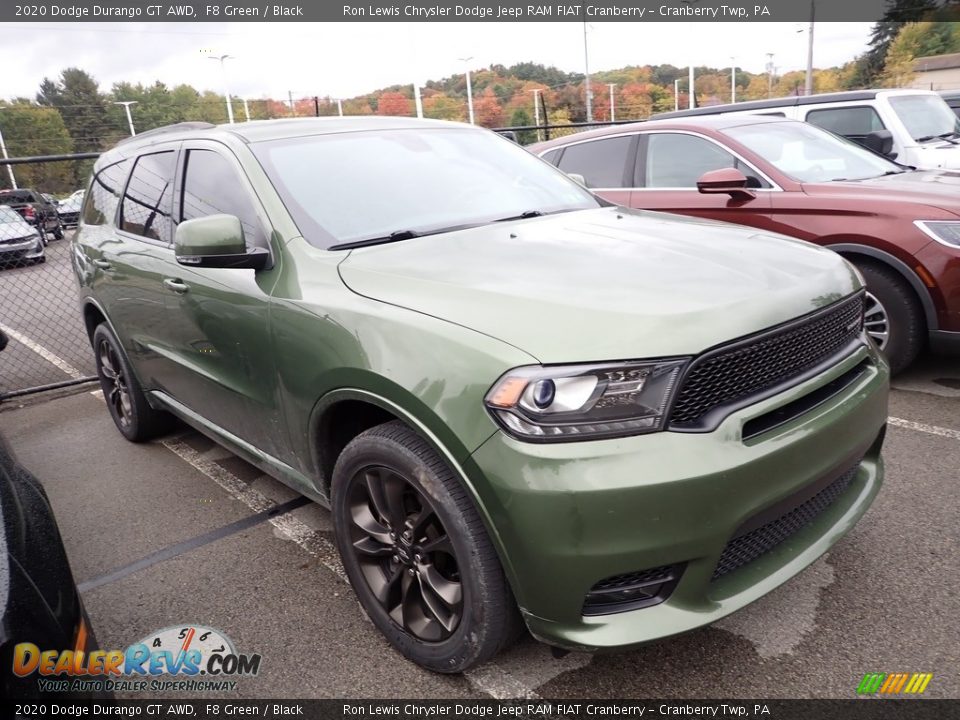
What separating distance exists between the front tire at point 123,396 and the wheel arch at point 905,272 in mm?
4400

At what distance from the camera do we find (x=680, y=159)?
18.3ft

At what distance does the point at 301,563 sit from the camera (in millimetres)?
2961

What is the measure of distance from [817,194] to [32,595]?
4.77 metres

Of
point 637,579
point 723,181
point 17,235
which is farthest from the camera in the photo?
point 17,235

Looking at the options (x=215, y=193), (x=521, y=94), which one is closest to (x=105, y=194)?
(x=215, y=193)

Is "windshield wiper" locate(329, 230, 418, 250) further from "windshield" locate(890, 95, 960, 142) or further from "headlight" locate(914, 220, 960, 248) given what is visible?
"windshield" locate(890, 95, 960, 142)

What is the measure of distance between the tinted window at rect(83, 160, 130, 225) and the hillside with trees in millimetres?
46231

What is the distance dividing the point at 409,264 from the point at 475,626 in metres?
1.14

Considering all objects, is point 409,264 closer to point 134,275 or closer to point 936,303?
point 134,275

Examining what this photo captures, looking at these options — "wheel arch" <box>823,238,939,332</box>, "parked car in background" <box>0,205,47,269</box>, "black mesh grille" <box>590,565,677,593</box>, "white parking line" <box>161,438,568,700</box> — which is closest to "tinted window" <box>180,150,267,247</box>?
"white parking line" <box>161,438,568,700</box>

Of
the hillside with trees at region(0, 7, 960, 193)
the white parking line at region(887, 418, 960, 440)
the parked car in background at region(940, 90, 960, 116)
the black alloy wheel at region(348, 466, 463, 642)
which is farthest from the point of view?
the hillside with trees at region(0, 7, 960, 193)

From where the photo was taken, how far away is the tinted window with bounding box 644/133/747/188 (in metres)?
5.33

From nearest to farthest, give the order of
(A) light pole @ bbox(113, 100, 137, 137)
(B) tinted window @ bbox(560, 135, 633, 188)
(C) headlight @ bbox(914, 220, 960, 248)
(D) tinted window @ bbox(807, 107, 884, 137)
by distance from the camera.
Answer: (C) headlight @ bbox(914, 220, 960, 248), (B) tinted window @ bbox(560, 135, 633, 188), (D) tinted window @ bbox(807, 107, 884, 137), (A) light pole @ bbox(113, 100, 137, 137)

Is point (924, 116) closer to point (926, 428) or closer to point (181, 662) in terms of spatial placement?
point (926, 428)
